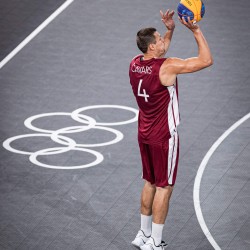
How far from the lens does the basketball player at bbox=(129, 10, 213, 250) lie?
1181 centimetres

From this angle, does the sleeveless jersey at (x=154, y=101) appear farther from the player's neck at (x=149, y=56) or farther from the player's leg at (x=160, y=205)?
the player's leg at (x=160, y=205)

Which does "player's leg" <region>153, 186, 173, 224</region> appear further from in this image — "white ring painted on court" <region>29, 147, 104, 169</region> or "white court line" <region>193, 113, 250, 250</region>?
"white ring painted on court" <region>29, 147, 104, 169</region>

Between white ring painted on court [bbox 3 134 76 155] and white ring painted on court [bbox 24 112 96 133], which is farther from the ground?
white ring painted on court [bbox 24 112 96 133]

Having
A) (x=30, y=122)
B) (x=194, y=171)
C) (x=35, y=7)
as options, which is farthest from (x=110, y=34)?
(x=194, y=171)

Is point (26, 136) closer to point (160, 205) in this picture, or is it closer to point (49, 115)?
point (49, 115)

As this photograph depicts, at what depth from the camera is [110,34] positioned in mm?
19438

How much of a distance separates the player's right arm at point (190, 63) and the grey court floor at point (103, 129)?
2558mm

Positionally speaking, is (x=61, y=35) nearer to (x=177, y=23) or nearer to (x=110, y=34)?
(x=110, y=34)

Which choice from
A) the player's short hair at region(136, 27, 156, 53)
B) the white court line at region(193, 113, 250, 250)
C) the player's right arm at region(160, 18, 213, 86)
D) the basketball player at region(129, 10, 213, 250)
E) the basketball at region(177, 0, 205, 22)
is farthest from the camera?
the white court line at region(193, 113, 250, 250)

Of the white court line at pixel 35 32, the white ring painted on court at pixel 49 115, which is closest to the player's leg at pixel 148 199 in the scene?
the white ring painted on court at pixel 49 115

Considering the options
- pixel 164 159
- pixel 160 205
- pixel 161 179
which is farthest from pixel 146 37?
pixel 160 205

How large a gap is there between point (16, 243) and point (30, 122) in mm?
3849

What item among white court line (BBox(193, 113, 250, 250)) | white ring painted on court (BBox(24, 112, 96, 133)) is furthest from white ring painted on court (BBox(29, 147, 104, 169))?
white court line (BBox(193, 113, 250, 250))

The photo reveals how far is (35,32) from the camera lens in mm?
19875
